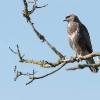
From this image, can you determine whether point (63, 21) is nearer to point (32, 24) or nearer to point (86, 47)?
point (86, 47)

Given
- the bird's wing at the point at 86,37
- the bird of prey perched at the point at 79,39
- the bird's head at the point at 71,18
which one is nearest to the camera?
the bird of prey perched at the point at 79,39

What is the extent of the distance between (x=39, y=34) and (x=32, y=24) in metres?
0.30

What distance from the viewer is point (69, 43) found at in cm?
1058

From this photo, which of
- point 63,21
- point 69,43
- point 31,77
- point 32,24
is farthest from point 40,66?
point 63,21

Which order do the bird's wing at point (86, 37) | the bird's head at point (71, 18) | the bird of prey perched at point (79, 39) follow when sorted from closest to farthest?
the bird of prey perched at point (79, 39) → the bird's wing at point (86, 37) → the bird's head at point (71, 18)

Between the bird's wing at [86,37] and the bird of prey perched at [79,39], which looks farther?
the bird's wing at [86,37]

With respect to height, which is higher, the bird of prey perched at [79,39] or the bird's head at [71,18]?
the bird's head at [71,18]

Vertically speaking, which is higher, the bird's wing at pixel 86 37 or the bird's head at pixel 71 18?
the bird's head at pixel 71 18

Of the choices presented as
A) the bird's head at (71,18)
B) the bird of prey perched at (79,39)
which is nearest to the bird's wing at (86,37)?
the bird of prey perched at (79,39)

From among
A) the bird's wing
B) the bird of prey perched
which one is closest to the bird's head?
the bird of prey perched

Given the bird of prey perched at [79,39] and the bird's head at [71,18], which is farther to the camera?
the bird's head at [71,18]

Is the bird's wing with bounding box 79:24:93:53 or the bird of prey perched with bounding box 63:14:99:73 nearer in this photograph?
the bird of prey perched with bounding box 63:14:99:73

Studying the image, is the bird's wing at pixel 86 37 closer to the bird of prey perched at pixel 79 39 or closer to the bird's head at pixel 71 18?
the bird of prey perched at pixel 79 39

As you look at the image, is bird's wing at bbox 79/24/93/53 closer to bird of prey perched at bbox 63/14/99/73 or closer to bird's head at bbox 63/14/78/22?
bird of prey perched at bbox 63/14/99/73
